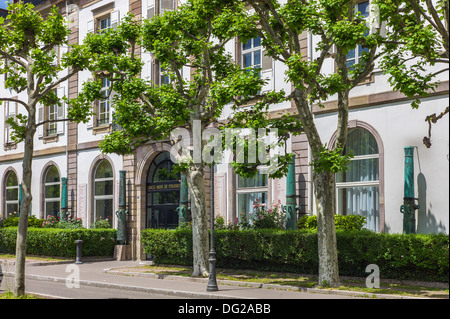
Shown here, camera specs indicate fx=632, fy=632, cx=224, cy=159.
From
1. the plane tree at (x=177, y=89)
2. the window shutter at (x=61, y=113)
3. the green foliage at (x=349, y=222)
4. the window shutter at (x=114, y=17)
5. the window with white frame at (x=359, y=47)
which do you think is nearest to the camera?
the plane tree at (x=177, y=89)

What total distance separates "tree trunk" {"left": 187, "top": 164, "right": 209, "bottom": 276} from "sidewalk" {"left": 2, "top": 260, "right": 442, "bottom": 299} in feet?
2.05

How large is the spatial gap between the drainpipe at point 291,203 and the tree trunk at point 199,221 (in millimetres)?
2641

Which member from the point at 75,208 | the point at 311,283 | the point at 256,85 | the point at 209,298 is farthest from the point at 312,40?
the point at 75,208

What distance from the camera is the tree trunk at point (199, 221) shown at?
60.4ft

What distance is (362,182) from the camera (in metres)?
18.8

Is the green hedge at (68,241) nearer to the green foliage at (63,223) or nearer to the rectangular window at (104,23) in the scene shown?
the green foliage at (63,223)

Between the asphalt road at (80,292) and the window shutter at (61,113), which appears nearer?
the asphalt road at (80,292)

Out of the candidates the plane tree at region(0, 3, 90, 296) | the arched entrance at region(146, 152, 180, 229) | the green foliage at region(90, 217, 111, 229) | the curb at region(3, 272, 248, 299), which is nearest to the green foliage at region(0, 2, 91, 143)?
the plane tree at region(0, 3, 90, 296)

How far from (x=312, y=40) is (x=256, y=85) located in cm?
594

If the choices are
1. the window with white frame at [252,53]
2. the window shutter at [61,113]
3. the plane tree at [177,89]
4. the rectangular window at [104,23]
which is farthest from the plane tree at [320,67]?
the window shutter at [61,113]

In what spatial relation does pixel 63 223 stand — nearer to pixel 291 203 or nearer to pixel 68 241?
pixel 68 241

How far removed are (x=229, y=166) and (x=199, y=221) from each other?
4.35 m

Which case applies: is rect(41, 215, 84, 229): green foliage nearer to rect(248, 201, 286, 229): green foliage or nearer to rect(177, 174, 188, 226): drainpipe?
rect(177, 174, 188, 226): drainpipe

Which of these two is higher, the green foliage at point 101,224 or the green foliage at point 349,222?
the green foliage at point 349,222
